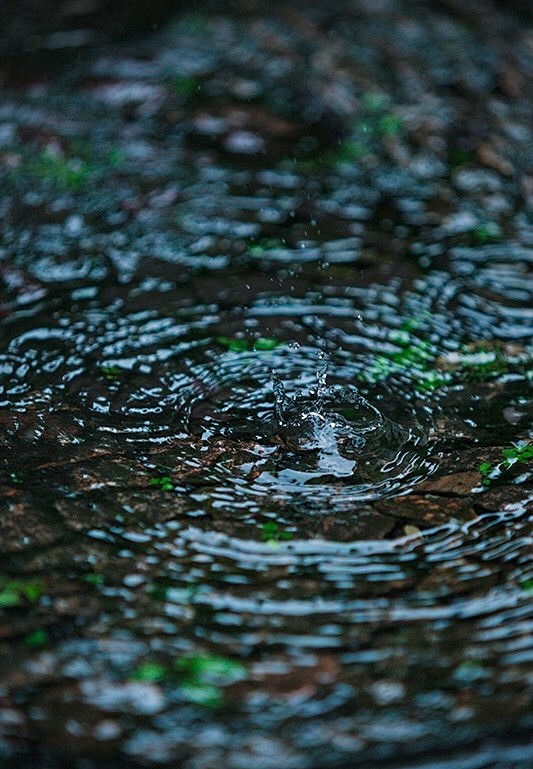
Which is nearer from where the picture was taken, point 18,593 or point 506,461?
point 18,593

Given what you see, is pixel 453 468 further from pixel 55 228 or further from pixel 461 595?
pixel 55 228

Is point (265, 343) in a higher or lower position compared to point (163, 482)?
lower

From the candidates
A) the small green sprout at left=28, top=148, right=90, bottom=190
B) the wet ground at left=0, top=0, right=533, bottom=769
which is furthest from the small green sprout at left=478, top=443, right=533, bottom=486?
the small green sprout at left=28, top=148, right=90, bottom=190

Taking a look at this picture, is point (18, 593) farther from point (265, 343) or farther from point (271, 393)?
point (265, 343)

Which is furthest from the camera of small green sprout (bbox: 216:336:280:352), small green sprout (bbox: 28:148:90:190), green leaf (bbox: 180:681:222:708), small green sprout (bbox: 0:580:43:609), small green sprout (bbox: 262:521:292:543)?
small green sprout (bbox: 28:148:90:190)

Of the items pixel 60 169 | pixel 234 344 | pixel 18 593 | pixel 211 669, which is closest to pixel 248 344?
pixel 234 344

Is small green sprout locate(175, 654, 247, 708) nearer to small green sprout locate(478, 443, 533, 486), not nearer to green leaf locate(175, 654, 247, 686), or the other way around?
green leaf locate(175, 654, 247, 686)

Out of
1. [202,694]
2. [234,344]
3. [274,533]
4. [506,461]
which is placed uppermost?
[202,694]
